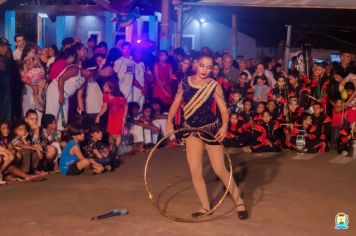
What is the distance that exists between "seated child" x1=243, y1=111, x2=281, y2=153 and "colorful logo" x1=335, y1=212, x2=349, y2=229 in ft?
14.5

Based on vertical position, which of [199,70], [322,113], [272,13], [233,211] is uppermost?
[272,13]

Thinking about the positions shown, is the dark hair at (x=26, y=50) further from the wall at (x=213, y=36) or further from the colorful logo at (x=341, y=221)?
the wall at (x=213, y=36)

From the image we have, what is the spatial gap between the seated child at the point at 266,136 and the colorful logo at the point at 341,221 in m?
4.41

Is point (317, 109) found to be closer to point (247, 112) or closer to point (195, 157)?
point (247, 112)

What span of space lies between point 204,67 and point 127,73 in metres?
4.75

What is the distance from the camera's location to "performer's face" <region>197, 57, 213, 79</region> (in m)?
6.27

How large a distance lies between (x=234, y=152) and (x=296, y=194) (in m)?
3.37

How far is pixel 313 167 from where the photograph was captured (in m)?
9.64

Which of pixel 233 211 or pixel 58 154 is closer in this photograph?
pixel 233 211

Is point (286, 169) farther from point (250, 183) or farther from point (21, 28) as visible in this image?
point (21, 28)

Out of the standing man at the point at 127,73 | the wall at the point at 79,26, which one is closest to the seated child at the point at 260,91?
the standing man at the point at 127,73

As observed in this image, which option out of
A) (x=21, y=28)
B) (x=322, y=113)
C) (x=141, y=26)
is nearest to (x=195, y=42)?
(x=141, y=26)

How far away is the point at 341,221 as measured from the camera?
21.0ft

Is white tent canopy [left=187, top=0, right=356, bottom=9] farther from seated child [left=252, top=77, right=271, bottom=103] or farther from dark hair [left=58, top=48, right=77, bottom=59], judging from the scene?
dark hair [left=58, top=48, right=77, bottom=59]
